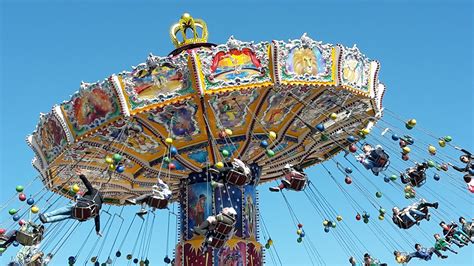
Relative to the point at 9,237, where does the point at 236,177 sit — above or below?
below

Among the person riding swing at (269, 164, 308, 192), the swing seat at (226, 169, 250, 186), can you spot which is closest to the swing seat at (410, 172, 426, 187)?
the person riding swing at (269, 164, 308, 192)

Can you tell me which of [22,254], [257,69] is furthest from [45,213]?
[257,69]

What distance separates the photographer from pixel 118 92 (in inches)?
450

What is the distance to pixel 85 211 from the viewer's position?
36.3 ft

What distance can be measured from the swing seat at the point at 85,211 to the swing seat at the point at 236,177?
7.77 ft

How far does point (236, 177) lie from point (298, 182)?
3.95 feet

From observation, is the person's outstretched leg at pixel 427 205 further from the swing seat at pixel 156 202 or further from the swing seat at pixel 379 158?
the swing seat at pixel 156 202

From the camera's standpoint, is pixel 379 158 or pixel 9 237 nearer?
pixel 9 237

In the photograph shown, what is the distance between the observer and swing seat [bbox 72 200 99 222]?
36.3ft

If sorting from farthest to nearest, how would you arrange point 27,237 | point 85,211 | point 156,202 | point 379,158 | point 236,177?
1. point 379,158
2. point 27,237
3. point 85,211
4. point 236,177
5. point 156,202

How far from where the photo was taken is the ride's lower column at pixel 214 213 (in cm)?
1311

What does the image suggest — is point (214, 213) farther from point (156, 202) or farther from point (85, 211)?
point (85, 211)

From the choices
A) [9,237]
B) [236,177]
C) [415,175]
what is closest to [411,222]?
[415,175]

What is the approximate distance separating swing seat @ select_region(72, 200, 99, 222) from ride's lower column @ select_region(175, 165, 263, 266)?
2.84m
